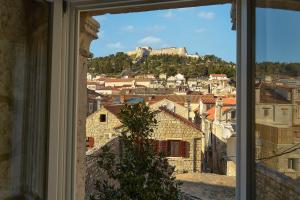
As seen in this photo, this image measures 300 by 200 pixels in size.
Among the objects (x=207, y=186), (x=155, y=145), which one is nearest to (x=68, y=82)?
(x=155, y=145)

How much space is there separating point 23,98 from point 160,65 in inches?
31.6

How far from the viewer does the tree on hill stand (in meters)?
2.15

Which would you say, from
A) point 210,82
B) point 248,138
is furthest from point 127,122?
point 248,138

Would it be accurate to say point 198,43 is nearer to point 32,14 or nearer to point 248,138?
point 248,138

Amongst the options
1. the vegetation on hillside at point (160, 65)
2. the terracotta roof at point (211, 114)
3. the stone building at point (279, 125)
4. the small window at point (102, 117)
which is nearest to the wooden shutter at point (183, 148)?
the terracotta roof at point (211, 114)

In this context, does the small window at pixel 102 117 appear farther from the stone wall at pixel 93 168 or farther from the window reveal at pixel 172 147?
the window reveal at pixel 172 147

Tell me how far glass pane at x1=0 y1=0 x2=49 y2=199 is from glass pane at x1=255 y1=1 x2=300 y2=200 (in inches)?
38.2

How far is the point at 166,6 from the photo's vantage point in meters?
1.77

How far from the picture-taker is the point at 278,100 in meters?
1.28

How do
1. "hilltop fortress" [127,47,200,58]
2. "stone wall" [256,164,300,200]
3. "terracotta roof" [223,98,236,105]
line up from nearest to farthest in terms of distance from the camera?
1. "stone wall" [256,164,300,200]
2. "terracotta roof" [223,98,236,105]
3. "hilltop fortress" [127,47,200,58]

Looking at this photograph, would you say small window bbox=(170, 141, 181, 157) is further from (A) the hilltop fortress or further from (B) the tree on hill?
(A) the hilltop fortress

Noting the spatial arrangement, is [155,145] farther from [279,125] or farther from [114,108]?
[279,125]

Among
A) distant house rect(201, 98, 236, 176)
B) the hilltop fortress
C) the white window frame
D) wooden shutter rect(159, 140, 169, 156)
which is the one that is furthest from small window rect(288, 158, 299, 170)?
wooden shutter rect(159, 140, 169, 156)

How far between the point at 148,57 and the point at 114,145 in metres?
0.62
